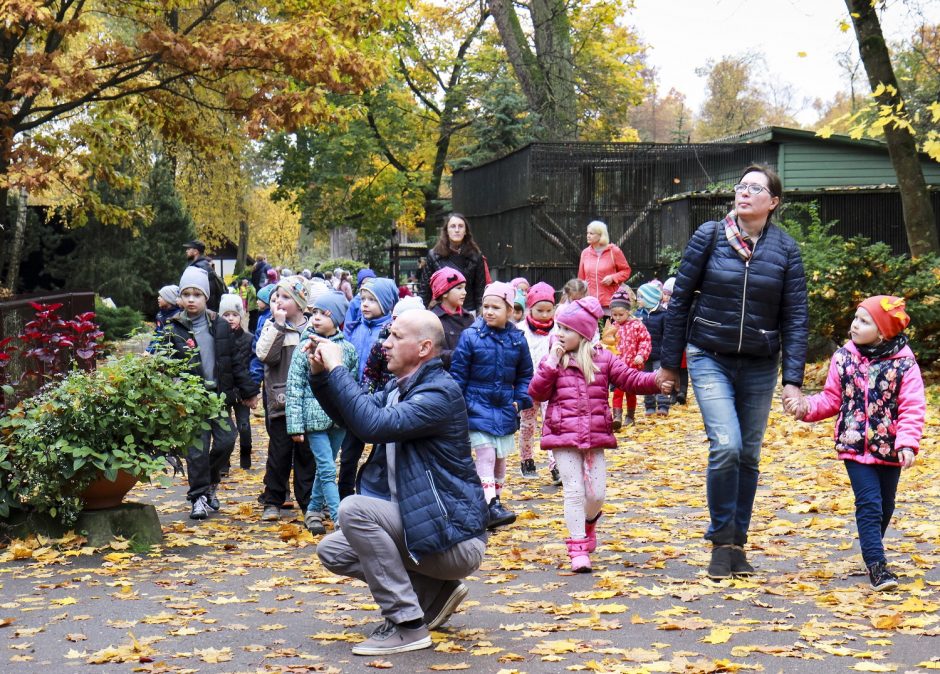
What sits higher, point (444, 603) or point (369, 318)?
point (369, 318)

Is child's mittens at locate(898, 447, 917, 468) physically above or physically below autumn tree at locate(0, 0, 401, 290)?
below

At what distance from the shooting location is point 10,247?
33.5 metres

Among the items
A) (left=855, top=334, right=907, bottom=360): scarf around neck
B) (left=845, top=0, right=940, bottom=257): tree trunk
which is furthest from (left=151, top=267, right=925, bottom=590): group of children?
(left=845, top=0, right=940, bottom=257): tree trunk

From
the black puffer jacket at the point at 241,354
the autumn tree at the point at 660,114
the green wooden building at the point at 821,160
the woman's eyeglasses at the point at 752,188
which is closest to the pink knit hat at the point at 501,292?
the woman's eyeglasses at the point at 752,188

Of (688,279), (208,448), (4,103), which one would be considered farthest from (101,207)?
(688,279)

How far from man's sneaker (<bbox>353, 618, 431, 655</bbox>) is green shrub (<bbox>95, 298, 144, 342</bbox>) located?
2419 centimetres

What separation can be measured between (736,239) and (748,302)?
1.23 ft

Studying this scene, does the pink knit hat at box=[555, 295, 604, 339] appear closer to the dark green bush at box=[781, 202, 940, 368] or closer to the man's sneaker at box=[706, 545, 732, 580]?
the man's sneaker at box=[706, 545, 732, 580]

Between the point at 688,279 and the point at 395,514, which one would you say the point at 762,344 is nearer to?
the point at 688,279

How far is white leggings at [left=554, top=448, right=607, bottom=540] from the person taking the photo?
7512 mm

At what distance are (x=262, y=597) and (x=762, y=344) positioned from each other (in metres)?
3.17

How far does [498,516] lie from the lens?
8.95 m

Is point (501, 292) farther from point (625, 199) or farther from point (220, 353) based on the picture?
point (625, 199)

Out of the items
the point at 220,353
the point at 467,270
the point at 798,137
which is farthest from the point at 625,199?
the point at 220,353
